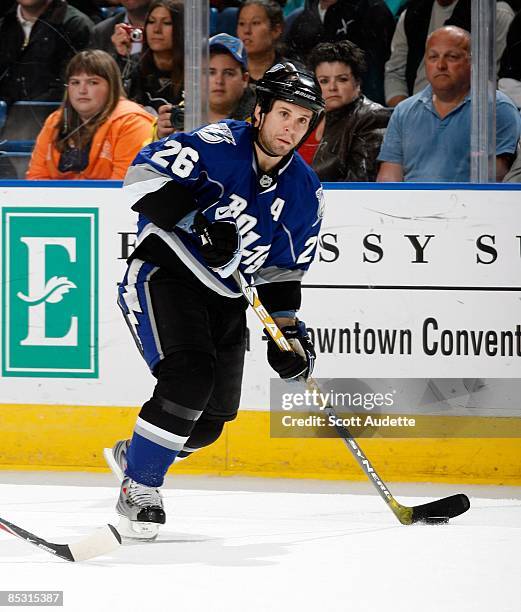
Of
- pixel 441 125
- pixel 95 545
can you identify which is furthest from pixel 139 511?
pixel 441 125

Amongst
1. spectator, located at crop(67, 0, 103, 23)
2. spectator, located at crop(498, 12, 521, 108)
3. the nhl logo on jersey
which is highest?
spectator, located at crop(67, 0, 103, 23)

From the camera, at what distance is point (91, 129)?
163 inches

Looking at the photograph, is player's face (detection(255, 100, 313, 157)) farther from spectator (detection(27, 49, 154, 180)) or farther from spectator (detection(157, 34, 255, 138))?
spectator (detection(27, 49, 154, 180))

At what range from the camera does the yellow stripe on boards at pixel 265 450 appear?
392 cm

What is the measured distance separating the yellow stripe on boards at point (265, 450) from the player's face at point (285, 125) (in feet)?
4.03

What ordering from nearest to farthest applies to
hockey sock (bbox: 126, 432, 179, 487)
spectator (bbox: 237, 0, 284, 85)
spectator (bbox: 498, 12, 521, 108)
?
hockey sock (bbox: 126, 432, 179, 487) → spectator (bbox: 498, 12, 521, 108) → spectator (bbox: 237, 0, 284, 85)

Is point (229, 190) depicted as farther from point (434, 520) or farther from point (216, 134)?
point (434, 520)

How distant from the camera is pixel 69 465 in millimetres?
4051

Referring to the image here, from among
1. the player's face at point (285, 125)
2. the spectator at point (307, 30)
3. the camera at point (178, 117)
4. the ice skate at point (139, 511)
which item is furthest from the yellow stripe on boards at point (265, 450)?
the player's face at point (285, 125)

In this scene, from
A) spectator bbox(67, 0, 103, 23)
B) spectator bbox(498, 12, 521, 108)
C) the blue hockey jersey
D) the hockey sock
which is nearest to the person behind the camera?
the hockey sock

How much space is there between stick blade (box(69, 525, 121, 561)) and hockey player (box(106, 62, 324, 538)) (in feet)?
0.88

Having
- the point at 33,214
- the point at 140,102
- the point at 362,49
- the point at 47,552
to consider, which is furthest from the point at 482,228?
the point at 47,552

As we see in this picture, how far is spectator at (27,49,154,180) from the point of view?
4086 mm

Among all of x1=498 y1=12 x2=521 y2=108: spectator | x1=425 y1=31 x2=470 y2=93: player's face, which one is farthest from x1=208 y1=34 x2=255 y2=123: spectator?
x1=498 y1=12 x2=521 y2=108: spectator
